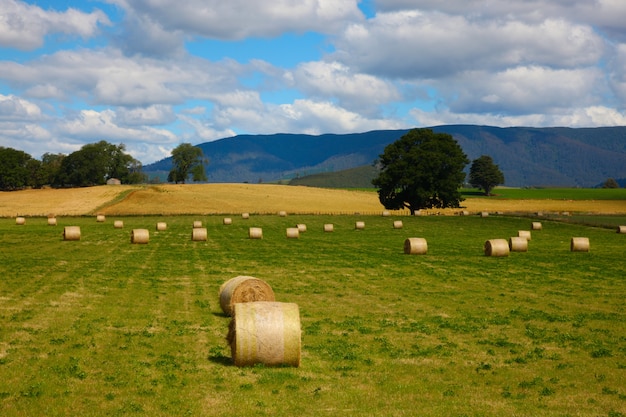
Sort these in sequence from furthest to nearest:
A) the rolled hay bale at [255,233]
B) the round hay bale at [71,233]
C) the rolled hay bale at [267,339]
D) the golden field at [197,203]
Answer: the golden field at [197,203] → the rolled hay bale at [255,233] → the round hay bale at [71,233] → the rolled hay bale at [267,339]

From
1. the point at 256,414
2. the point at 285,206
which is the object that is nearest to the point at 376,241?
the point at 256,414

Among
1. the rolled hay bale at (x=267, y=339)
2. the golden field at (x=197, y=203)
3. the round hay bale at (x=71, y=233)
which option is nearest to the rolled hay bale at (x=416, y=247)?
the round hay bale at (x=71, y=233)

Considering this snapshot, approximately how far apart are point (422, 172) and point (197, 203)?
40364 mm

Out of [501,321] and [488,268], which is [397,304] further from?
[488,268]

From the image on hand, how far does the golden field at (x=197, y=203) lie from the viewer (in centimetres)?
10656

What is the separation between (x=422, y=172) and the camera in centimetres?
9644

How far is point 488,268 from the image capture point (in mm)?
35375

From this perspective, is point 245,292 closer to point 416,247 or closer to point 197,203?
point 416,247

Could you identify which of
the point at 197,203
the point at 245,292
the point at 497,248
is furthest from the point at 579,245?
A: the point at 197,203

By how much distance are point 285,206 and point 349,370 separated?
357ft

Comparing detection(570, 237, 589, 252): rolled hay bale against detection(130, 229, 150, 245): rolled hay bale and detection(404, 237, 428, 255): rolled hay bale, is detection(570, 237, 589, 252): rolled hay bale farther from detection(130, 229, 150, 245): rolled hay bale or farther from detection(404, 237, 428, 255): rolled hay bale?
detection(130, 229, 150, 245): rolled hay bale

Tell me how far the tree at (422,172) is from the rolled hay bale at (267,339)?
8214 centimetres

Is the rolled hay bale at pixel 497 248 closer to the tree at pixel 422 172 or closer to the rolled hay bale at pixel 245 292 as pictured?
the rolled hay bale at pixel 245 292

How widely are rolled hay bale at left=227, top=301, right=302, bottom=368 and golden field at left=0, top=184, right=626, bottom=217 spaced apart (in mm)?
86398
